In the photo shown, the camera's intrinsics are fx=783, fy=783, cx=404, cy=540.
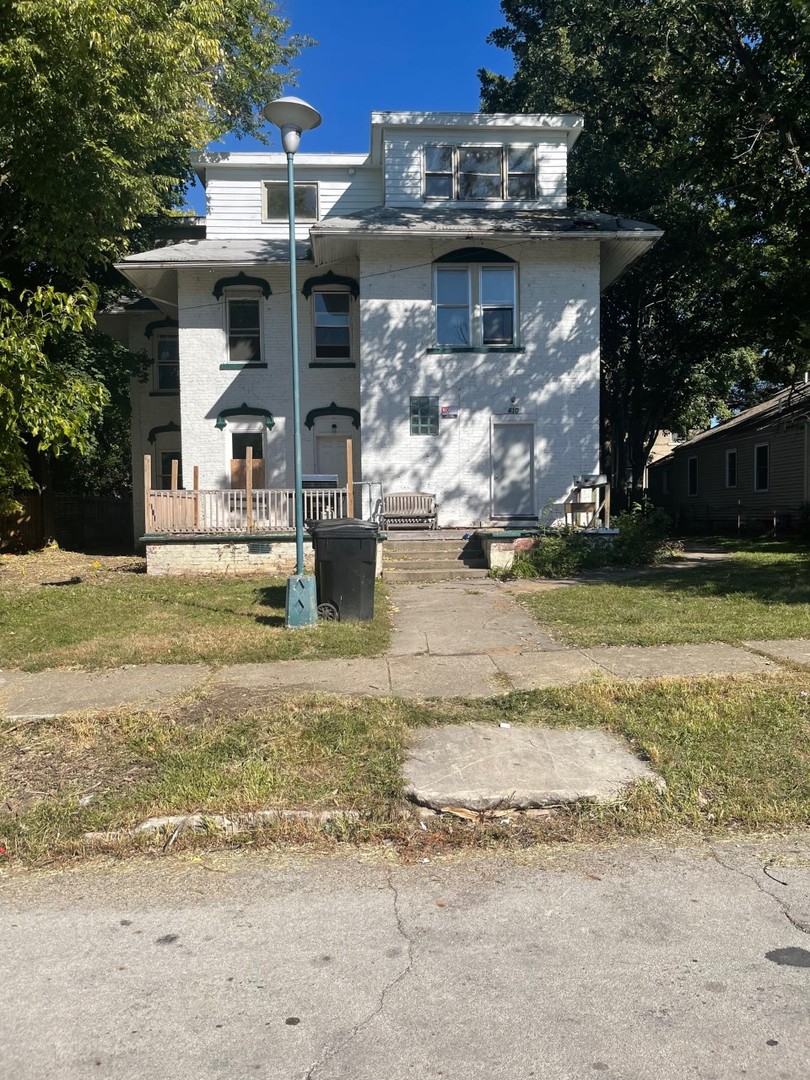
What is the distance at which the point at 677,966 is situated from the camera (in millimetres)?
3029

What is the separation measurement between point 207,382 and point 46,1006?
57.8 ft

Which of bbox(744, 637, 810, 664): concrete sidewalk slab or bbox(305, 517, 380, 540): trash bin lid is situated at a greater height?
bbox(305, 517, 380, 540): trash bin lid

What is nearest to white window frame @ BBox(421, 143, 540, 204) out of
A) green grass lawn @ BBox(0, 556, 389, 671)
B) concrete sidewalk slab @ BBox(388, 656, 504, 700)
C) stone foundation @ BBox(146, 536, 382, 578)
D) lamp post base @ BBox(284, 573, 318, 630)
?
stone foundation @ BBox(146, 536, 382, 578)

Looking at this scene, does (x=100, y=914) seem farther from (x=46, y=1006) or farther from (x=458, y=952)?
(x=458, y=952)

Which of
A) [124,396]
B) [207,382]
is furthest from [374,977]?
[124,396]

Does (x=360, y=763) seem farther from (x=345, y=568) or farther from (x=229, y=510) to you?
(x=229, y=510)

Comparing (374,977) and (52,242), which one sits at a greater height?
(52,242)

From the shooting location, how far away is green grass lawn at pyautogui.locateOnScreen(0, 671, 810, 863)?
4.28 m

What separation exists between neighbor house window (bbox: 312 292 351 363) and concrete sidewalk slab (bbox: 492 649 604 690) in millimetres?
13213

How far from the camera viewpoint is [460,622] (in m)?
9.84

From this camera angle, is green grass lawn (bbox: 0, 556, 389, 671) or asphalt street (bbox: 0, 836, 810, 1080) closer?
asphalt street (bbox: 0, 836, 810, 1080)

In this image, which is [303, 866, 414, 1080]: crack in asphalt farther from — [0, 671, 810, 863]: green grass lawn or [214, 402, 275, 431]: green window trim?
[214, 402, 275, 431]: green window trim

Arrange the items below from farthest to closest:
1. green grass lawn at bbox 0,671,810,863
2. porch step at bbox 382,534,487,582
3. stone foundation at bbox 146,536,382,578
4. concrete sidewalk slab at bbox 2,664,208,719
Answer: stone foundation at bbox 146,536,382,578 < porch step at bbox 382,534,487,582 < concrete sidewalk slab at bbox 2,664,208,719 < green grass lawn at bbox 0,671,810,863

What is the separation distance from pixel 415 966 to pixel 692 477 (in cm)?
3247
